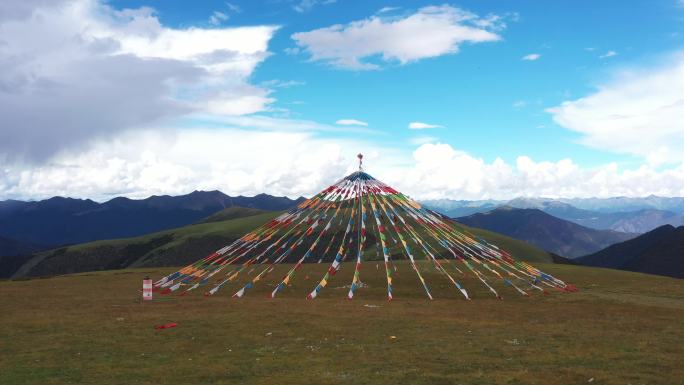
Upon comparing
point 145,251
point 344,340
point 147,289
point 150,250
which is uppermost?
point 147,289

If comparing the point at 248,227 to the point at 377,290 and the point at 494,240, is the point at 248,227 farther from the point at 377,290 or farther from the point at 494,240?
the point at 377,290

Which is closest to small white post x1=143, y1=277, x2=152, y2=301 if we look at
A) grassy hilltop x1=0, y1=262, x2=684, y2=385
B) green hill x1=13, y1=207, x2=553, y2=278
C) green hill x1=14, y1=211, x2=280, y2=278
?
grassy hilltop x1=0, y1=262, x2=684, y2=385

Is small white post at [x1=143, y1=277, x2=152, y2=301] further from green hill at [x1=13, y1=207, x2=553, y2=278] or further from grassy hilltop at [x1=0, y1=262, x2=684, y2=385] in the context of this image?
green hill at [x1=13, y1=207, x2=553, y2=278]

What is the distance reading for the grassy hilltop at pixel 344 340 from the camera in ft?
57.4

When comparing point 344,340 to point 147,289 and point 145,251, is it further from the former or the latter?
point 145,251

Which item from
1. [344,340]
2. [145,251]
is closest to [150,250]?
[145,251]

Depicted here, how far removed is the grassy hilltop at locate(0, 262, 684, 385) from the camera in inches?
689

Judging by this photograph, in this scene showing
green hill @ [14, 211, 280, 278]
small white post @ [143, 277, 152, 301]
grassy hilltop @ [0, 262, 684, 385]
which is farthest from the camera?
green hill @ [14, 211, 280, 278]

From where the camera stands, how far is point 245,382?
16688mm

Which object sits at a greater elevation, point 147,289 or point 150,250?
point 147,289

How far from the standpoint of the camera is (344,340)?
23.5m

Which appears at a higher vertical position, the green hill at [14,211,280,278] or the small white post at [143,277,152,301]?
the small white post at [143,277,152,301]

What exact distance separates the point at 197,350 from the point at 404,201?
104ft

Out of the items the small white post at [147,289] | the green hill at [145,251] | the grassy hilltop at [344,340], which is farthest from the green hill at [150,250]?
the grassy hilltop at [344,340]
